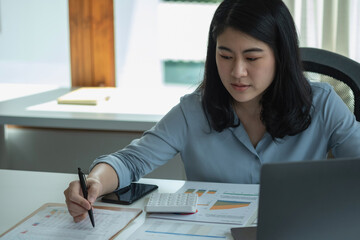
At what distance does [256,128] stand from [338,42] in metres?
1.07

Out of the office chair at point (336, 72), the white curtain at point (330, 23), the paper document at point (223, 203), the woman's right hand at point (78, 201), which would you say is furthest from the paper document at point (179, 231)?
the white curtain at point (330, 23)

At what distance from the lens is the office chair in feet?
5.22

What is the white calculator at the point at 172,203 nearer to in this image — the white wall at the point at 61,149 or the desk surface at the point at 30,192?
the desk surface at the point at 30,192

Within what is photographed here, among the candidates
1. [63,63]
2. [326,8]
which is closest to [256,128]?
[326,8]

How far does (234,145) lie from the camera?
1.48 meters

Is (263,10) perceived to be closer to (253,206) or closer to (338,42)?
(253,206)

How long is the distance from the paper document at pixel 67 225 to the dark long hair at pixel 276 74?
447mm

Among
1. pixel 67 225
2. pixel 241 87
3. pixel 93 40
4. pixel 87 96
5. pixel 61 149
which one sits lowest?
pixel 61 149

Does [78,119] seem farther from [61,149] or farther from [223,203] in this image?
[223,203]

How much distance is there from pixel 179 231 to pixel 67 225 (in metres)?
0.25

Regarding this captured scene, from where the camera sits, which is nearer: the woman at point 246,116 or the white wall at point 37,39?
the woman at point 246,116

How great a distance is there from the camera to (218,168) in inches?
58.6

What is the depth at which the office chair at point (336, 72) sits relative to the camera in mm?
1592

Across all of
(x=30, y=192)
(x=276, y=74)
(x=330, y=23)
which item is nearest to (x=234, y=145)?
(x=276, y=74)
